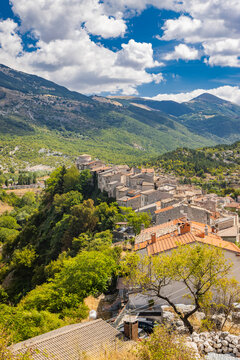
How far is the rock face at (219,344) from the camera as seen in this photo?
15.9m

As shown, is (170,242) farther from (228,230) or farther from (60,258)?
(60,258)

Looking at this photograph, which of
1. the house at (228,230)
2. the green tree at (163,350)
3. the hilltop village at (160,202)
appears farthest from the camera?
the hilltop village at (160,202)

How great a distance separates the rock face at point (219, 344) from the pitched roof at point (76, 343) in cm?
475

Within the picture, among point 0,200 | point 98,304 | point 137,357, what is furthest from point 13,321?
point 0,200

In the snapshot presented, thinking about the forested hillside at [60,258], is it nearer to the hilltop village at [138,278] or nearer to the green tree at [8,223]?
the green tree at [8,223]

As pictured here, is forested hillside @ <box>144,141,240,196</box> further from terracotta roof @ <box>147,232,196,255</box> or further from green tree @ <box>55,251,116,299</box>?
green tree @ <box>55,251,116,299</box>

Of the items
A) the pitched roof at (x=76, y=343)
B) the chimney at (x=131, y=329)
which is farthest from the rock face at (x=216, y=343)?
the pitched roof at (x=76, y=343)

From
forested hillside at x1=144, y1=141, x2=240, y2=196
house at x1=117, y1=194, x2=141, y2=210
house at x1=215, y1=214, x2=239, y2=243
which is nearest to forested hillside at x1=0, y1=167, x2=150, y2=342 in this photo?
house at x1=117, y1=194, x2=141, y2=210

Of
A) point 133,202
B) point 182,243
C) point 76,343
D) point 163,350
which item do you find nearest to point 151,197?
point 133,202

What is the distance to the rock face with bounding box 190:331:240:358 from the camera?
15.9 meters

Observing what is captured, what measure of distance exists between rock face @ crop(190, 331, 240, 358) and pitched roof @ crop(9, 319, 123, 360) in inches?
187

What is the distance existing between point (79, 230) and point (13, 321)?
3429 centimetres

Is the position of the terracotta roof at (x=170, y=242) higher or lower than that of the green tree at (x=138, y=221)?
higher

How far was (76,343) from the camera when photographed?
16.9 metres
